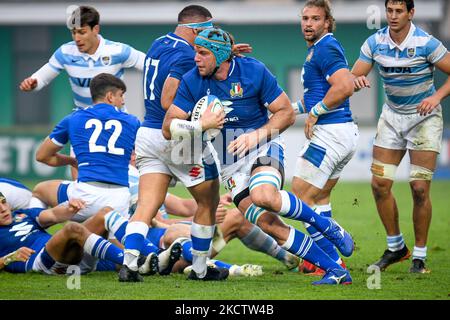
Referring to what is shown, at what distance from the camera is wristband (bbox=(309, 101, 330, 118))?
8357 millimetres

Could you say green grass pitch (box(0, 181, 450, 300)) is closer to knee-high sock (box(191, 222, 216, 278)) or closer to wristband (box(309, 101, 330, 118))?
knee-high sock (box(191, 222, 216, 278))

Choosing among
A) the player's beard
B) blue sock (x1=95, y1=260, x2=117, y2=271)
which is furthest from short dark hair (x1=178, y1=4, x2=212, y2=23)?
blue sock (x1=95, y1=260, x2=117, y2=271)

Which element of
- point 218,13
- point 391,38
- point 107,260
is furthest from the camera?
point 218,13

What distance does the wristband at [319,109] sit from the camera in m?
8.36

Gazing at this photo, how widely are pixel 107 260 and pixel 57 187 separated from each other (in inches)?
50.2

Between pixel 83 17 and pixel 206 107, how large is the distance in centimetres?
312

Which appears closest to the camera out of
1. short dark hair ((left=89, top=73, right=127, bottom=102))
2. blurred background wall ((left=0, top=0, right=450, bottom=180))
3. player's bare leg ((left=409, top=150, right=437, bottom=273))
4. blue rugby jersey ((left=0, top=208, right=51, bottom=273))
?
blue rugby jersey ((left=0, top=208, right=51, bottom=273))

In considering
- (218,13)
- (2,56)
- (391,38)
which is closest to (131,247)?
(391,38)

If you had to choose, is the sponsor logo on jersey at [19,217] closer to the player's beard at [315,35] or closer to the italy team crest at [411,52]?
the player's beard at [315,35]

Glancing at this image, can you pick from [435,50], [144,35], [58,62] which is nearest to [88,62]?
[58,62]

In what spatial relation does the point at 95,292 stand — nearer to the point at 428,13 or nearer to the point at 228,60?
the point at 228,60

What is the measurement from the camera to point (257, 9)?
2627cm

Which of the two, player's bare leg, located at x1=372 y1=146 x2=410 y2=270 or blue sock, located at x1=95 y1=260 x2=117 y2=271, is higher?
player's bare leg, located at x1=372 y1=146 x2=410 y2=270

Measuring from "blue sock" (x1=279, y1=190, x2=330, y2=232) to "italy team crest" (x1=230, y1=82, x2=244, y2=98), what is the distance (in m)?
0.82
